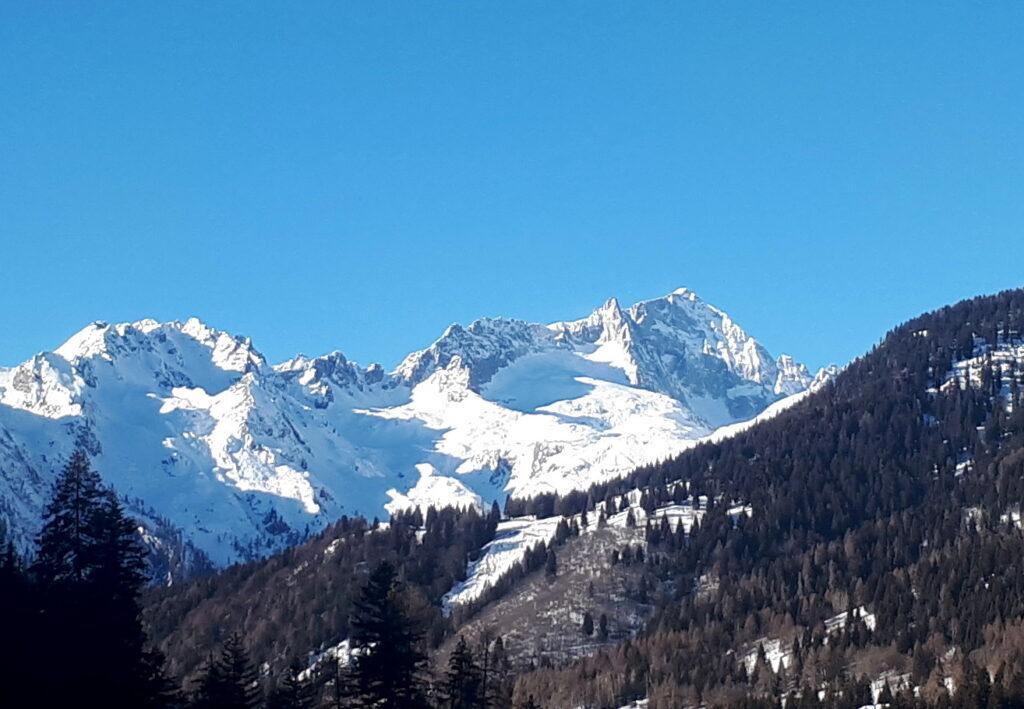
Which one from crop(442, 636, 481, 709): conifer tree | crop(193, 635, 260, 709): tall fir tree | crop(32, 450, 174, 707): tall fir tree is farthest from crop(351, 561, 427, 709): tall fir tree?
crop(442, 636, 481, 709): conifer tree

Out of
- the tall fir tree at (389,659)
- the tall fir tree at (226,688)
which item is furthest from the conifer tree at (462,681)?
the tall fir tree at (226,688)

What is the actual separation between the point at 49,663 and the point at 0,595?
6115 mm

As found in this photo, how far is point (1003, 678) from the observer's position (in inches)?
7712

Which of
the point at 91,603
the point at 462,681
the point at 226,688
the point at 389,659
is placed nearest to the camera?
the point at 389,659

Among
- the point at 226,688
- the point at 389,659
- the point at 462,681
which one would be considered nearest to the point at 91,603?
the point at 226,688

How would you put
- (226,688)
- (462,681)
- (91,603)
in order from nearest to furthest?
(91,603) < (226,688) < (462,681)

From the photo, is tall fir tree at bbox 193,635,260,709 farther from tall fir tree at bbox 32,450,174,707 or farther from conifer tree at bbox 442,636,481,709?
conifer tree at bbox 442,636,481,709

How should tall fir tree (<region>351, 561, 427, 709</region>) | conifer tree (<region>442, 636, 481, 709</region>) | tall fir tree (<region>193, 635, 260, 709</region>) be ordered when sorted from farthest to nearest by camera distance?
conifer tree (<region>442, 636, 481, 709</region>), tall fir tree (<region>193, 635, 260, 709</region>), tall fir tree (<region>351, 561, 427, 709</region>)

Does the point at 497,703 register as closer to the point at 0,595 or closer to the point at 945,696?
the point at 0,595

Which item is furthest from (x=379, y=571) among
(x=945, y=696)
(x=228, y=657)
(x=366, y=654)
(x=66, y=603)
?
(x=945, y=696)

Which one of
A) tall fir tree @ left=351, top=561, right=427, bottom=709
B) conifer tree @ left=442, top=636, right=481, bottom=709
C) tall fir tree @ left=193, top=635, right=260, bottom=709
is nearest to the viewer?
tall fir tree @ left=351, top=561, right=427, bottom=709

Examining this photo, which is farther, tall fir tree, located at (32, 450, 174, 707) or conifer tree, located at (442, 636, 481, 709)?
conifer tree, located at (442, 636, 481, 709)

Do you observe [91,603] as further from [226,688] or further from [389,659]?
[389,659]

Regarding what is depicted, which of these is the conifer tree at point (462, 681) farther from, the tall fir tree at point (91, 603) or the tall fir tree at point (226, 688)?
the tall fir tree at point (91, 603)
